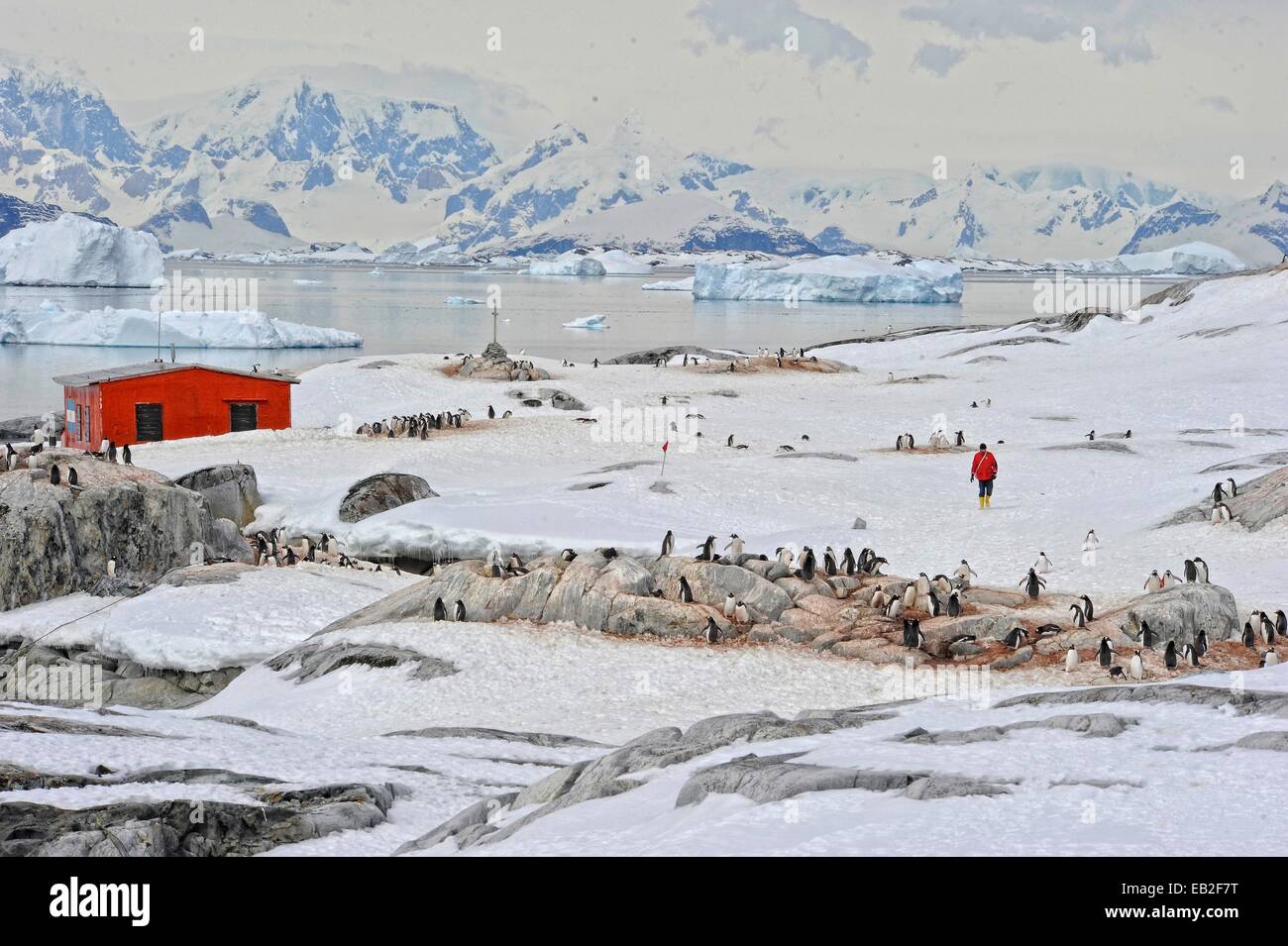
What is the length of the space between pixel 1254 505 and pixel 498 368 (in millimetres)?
40214

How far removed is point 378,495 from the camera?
38031 millimetres

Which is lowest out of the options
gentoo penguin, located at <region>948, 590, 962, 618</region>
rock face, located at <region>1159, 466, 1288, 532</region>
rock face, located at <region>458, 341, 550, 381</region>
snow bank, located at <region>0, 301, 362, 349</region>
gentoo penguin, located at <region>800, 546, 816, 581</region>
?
gentoo penguin, located at <region>948, 590, 962, 618</region>

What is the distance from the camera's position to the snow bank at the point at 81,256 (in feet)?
509

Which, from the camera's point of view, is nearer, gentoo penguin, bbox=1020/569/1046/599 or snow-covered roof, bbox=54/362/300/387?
gentoo penguin, bbox=1020/569/1046/599

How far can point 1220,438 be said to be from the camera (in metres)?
45.3

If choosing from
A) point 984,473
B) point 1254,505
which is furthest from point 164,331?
point 1254,505

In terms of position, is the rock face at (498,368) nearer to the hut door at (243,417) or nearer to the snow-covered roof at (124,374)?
the snow-covered roof at (124,374)

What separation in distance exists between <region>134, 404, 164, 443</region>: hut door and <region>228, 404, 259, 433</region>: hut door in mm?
2758

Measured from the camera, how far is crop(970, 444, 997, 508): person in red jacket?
35.4m

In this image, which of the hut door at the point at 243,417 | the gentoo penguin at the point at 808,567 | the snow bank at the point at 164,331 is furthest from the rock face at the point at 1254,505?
the snow bank at the point at 164,331

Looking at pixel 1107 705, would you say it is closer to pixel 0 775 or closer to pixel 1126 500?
pixel 0 775

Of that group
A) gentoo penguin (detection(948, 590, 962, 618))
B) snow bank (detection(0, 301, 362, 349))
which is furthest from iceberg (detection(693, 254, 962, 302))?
gentoo penguin (detection(948, 590, 962, 618))

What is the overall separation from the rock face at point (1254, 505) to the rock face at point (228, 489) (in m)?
23.2

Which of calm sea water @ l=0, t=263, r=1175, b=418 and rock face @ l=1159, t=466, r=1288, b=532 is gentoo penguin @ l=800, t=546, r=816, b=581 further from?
calm sea water @ l=0, t=263, r=1175, b=418
